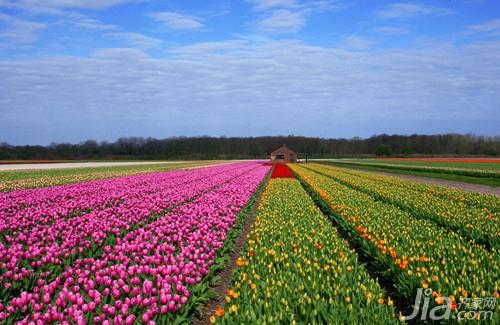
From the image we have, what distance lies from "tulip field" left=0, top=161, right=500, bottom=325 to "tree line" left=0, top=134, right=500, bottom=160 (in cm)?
11013

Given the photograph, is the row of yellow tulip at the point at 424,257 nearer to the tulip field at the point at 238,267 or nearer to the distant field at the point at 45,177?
the tulip field at the point at 238,267

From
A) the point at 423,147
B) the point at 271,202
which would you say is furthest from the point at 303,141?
the point at 271,202

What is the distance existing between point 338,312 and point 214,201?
9701mm

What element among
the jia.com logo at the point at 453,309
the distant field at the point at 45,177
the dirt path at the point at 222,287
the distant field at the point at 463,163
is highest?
the distant field at the point at 45,177

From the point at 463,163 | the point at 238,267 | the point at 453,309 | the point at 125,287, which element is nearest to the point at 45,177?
the point at 238,267

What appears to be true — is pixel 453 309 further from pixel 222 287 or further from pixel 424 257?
pixel 222 287

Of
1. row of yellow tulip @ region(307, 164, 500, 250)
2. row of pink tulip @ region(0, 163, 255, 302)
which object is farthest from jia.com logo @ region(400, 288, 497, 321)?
row of pink tulip @ region(0, 163, 255, 302)

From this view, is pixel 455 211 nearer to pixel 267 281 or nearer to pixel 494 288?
pixel 494 288

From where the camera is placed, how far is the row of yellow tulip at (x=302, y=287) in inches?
175

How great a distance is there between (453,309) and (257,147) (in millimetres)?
151162

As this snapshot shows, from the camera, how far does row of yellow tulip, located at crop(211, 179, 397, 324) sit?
4453 mm

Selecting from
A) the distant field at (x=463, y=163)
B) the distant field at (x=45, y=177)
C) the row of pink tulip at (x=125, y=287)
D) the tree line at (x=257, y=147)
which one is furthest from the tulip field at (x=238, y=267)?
the tree line at (x=257, y=147)

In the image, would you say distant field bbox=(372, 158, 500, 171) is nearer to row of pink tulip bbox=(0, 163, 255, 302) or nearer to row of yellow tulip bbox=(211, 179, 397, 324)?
row of yellow tulip bbox=(211, 179, 397, 324)

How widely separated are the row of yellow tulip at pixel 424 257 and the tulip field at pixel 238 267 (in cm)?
3
